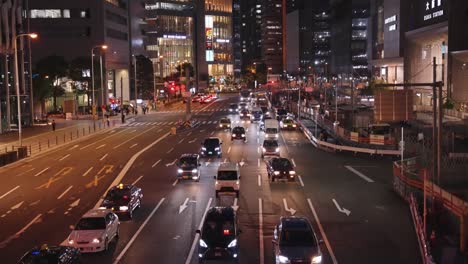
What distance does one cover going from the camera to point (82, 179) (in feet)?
134

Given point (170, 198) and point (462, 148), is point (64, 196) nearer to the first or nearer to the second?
point (170, 198)

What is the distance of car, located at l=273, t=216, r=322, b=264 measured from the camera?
1981cm

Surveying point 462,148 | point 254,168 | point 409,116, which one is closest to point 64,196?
point 254,168

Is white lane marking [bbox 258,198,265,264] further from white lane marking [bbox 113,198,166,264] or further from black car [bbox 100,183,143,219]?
black car [bbox 100,183,143,219]

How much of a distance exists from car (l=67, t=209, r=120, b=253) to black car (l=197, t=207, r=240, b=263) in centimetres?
381

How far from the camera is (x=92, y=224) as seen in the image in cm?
2348

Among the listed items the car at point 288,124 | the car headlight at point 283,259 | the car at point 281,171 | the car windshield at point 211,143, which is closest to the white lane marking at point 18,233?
the car headlight at point 283,259

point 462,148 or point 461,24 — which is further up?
point 461,24

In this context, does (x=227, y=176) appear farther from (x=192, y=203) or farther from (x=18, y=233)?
(x=18, y=233)

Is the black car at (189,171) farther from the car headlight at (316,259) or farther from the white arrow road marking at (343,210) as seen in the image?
the car headlight at (316,259)

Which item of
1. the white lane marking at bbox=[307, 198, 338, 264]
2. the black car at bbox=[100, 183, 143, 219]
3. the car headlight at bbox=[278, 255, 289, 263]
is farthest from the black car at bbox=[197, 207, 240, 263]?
the black car at bbox=[100, 183, 143, 219]

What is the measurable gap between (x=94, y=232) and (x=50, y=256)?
4.46 metres

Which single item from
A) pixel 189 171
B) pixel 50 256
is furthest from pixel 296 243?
pixel 189 171

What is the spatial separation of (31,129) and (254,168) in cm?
4550
